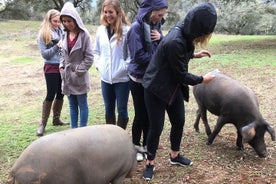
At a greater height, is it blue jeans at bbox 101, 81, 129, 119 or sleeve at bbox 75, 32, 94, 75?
sleeve at bbox 75, 32, 94, 75

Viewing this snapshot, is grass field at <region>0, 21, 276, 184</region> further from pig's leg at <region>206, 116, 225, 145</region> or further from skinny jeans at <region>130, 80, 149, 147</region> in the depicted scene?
skinny jeans at <region>130, 80, 149, 147</region>

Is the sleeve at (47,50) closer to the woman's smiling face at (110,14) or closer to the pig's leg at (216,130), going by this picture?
the woman's smiling face at (110,14)

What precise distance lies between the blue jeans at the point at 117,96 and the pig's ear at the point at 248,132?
4.91 ft

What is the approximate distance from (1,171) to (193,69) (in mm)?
7407

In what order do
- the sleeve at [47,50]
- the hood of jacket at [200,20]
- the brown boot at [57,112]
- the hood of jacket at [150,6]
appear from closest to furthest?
1. the hood of jacket at [200,20]
2. the hood of jacket at [150,6]
3. the sleeve at [47,50]
4. the brown boot at [57,112]

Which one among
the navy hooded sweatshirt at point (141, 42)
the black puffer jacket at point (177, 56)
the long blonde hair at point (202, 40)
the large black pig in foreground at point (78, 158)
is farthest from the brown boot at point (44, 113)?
the long blonde hair at point (202, 40)

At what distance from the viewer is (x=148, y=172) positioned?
14.8 ft

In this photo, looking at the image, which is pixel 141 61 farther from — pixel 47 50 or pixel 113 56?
pixel 47 50

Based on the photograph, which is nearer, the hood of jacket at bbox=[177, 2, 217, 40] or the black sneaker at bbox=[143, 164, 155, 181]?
the hood of jacket at bbox=[177, 2, 217, 40]

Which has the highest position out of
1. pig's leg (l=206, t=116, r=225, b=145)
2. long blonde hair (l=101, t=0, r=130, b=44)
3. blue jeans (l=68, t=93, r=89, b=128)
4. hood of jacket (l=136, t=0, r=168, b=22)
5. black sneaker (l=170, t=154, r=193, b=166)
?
hood of jacket (l=136, t=0, r=168, b=22)

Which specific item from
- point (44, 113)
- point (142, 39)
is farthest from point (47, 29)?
point (142, 39)

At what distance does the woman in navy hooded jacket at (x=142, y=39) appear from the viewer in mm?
4223

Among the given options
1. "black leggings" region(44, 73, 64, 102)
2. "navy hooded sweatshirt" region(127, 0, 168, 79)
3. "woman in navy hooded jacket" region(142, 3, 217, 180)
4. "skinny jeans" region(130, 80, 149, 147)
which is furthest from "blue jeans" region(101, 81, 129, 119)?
"black leggings" region(44, 73, 64, 102)

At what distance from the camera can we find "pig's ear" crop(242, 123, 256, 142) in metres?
4.80
